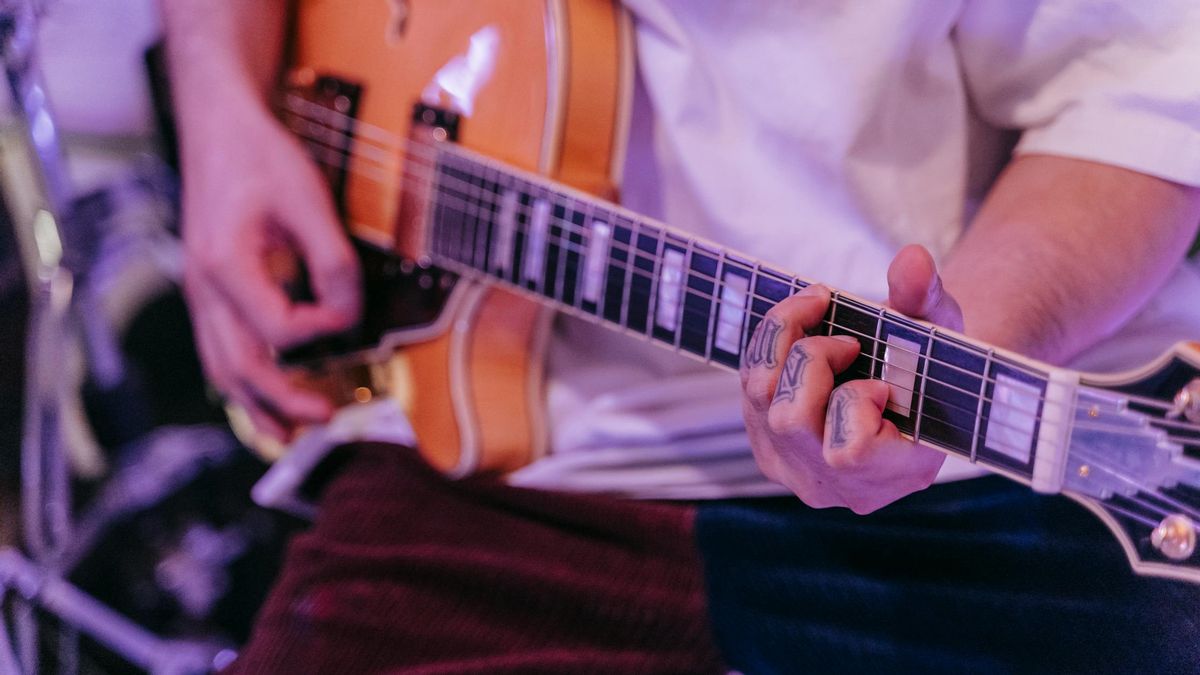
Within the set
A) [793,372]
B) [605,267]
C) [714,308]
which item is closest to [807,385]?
[793,372]

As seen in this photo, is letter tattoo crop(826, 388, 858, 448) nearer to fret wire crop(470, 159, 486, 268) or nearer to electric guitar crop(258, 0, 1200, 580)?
electric guitar crop(258, 0, 1200, 580)

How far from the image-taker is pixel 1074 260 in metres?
0.53

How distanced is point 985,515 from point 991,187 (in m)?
0.27

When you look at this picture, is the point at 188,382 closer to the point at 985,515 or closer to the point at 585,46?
the point at 585,46

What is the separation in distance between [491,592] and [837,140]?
0.42 metres

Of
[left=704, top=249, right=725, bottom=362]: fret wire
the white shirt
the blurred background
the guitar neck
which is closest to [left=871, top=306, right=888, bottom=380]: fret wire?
the guitar neck

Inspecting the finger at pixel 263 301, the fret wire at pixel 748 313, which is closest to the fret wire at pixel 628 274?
the fret wire at pixel 748 313

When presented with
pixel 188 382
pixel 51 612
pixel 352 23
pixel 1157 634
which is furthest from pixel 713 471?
pixel 188 382

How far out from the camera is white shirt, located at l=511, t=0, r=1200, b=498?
55 centimetres

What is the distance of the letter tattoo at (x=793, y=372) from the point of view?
0.40 m

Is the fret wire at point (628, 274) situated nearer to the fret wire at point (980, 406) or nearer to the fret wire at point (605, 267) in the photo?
the fret wire at point (605, 267)

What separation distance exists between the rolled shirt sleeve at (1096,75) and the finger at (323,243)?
52 centimetres

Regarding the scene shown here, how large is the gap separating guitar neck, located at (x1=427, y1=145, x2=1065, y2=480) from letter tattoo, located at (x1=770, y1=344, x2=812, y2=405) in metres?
0.03

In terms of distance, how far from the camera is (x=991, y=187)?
679mm
